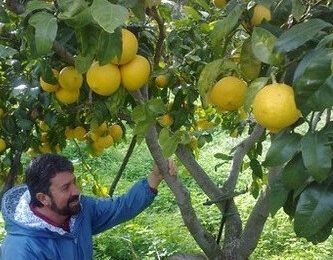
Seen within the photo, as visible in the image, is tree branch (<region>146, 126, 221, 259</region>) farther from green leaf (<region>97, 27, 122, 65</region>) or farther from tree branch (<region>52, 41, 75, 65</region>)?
green leaf (<region>97, 27, 122, 65</region>)

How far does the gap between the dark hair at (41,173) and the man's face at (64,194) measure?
2 cm

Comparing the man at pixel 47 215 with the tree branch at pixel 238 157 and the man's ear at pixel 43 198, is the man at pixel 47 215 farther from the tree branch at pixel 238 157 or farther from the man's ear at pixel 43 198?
the tree branch at pixel 238 157

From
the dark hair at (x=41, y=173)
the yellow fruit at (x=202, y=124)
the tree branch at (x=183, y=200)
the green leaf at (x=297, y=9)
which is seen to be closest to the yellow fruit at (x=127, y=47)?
the green leaf at (x=297, y=9)

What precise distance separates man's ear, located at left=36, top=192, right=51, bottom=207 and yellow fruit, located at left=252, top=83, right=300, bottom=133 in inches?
50.1

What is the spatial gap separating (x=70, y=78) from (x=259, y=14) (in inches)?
19.6

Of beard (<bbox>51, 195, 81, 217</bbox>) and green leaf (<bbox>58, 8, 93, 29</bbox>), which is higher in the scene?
beard (<bbox>51, 195, 81, 217</bbox>)

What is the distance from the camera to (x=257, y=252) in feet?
13.3

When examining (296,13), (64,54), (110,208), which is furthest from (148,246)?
(296,13)

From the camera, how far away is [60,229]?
1988 mm

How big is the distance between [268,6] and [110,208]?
1470 millimetres

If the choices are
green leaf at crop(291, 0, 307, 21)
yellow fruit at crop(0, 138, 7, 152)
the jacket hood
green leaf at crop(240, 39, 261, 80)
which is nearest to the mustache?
the jacket hood

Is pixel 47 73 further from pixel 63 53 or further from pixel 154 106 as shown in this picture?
pixel 154 106

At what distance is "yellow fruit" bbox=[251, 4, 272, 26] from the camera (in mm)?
1126

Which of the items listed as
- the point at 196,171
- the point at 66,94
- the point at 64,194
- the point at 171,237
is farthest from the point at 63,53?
the point at 171,237
